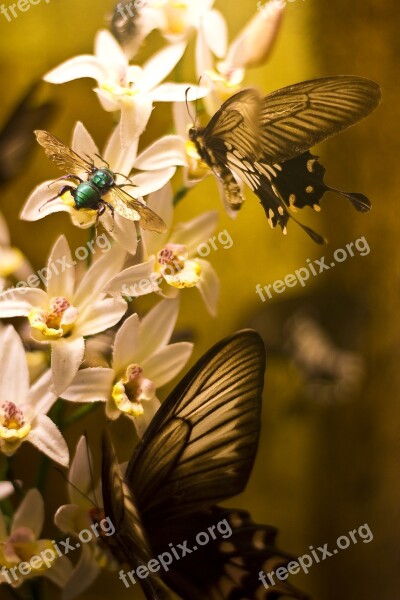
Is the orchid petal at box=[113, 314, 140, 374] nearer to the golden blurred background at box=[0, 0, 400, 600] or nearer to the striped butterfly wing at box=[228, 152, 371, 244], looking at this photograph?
the golden blurred background at box=[0, 0, 400, 600]

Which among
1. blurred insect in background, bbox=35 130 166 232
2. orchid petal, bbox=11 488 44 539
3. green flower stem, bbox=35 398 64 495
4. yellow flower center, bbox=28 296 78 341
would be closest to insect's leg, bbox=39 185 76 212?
blurred insect in background, bbox=35 130 166 232

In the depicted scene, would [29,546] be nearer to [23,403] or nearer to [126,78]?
[23,403]

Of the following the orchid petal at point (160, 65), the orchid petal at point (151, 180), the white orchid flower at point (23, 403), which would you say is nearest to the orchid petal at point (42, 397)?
the white orchid flower at point (23, 403)

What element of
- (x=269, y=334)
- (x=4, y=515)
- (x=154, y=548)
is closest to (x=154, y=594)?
(x=154, y=548)

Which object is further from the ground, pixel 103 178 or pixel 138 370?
pixel 103 178

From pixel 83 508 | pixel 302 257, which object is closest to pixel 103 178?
pixel 302 257
